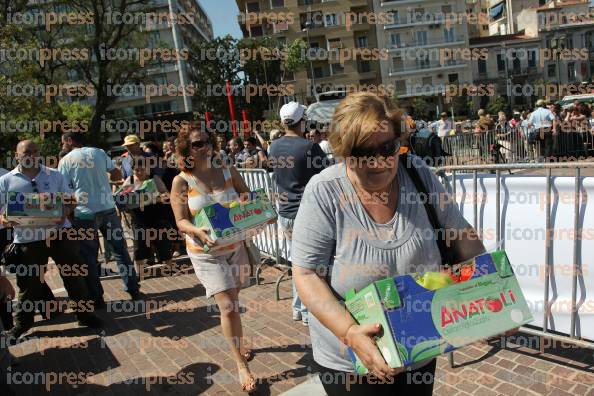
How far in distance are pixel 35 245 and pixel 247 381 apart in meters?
3.00

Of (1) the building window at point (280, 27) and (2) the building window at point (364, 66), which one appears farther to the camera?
(2) the building window at point (364, 66)

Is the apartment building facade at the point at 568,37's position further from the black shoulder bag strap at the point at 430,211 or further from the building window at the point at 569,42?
the black shoulder bag strap at the point at 430,211

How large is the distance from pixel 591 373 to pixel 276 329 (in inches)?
109

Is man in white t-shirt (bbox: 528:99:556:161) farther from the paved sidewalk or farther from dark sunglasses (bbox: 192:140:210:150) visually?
dark sunglasses (bbox: 192:140:210:150)

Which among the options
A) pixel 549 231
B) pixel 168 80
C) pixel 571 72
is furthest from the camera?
pixel 571 72

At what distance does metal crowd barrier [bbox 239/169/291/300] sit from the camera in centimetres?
637

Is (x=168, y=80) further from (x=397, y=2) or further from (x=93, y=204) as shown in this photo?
(x=93, y=204)

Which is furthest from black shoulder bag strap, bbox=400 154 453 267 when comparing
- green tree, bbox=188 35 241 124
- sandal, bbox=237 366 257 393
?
green tree, bbox=188 35 241 124

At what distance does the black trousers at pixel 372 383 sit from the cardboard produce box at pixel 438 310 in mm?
173

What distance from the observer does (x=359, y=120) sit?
5.54 feet

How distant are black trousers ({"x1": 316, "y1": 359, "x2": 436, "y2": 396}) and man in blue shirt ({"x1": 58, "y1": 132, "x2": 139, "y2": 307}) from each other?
476 centimetres

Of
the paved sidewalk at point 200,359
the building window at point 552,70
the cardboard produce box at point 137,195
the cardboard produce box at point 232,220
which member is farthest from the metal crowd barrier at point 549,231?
the building window at point 552,70

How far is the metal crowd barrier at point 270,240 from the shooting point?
20.9 ft

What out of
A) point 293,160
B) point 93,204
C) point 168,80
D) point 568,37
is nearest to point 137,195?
point 93,204
